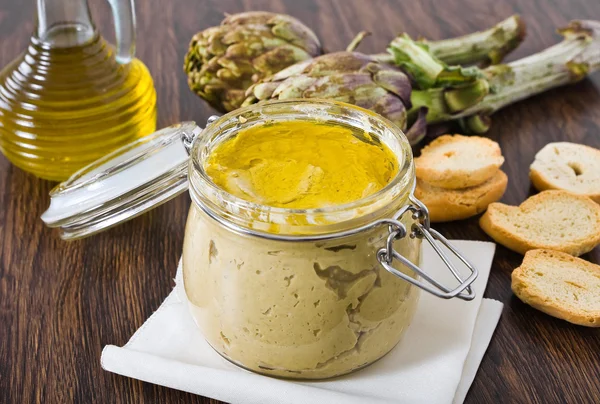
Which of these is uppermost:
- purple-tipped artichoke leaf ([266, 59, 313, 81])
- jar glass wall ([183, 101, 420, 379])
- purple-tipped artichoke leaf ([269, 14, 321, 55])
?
jar glass wall ([183, 101, 420, 379])

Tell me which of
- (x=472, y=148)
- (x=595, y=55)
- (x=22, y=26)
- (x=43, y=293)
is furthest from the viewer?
(x=22, y=26)

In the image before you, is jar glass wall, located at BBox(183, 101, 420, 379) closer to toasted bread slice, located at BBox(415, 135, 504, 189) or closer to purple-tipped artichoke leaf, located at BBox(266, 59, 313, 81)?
toasted bread slice, located at BBox(415, 135, 504, 189)

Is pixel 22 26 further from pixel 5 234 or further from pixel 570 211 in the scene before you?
pixel 570 211

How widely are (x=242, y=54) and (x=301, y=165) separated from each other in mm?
693

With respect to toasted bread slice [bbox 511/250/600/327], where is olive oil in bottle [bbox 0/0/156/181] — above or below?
above

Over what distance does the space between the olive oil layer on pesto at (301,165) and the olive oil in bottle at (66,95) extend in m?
0.42

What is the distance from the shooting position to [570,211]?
1.29 m

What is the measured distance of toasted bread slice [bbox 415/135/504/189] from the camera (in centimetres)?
132

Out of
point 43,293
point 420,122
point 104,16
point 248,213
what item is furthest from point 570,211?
point 104,16

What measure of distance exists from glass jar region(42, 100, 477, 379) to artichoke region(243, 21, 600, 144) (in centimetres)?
39

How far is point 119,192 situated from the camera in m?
1.12

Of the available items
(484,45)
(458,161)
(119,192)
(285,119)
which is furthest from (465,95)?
(119,192)

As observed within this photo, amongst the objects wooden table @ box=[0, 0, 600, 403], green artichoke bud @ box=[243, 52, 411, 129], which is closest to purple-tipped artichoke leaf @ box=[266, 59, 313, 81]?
green artichoke bud @ box=[243, 52, 411, 129]

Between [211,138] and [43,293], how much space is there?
372mm
